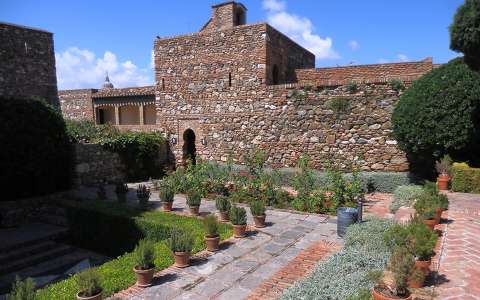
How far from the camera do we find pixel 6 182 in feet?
34.3

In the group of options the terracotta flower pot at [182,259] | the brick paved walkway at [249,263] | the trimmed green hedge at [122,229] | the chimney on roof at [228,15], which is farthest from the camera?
the chimney on roof at [228,15]

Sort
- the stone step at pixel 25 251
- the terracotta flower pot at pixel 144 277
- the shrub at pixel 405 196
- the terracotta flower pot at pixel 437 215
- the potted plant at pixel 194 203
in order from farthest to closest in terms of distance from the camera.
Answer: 1. the potted plant at pixel 194 203
2. the shrub at pixel 405 196
3. the stone step at pixel 25 251
4. the terracotta flower pot at pixel 437 215
5. the terracotta flower pot at pixel 144 277

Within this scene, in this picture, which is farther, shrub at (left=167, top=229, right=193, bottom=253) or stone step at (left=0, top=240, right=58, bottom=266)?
stone step at (left=0, top=240, right=58, bottom=266)

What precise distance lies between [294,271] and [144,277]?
224 cm

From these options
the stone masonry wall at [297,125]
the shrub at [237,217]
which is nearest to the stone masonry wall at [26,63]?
the stone masonry wall at [297,125]

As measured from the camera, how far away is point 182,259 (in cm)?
562

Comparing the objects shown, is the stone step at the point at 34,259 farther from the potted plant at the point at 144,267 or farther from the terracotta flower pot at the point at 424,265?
the terracotta flower pot at the point at 424,265

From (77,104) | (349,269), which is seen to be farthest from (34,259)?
(77,104)

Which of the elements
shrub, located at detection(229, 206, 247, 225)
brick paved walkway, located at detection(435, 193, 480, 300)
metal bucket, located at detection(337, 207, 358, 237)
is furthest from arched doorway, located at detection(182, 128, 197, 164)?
brick paved walkway, located at detection(435, 193, 480, 300)

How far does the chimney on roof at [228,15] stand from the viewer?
51.5ft

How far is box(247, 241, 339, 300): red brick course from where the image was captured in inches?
185

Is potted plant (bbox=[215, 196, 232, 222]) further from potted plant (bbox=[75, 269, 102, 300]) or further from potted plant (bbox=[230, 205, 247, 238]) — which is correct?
potted plant (bbox=[75, 269, 102, 300])

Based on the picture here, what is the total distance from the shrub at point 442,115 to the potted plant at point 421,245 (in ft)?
19.4

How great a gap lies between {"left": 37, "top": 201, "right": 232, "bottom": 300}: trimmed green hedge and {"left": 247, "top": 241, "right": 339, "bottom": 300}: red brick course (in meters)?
1.75
